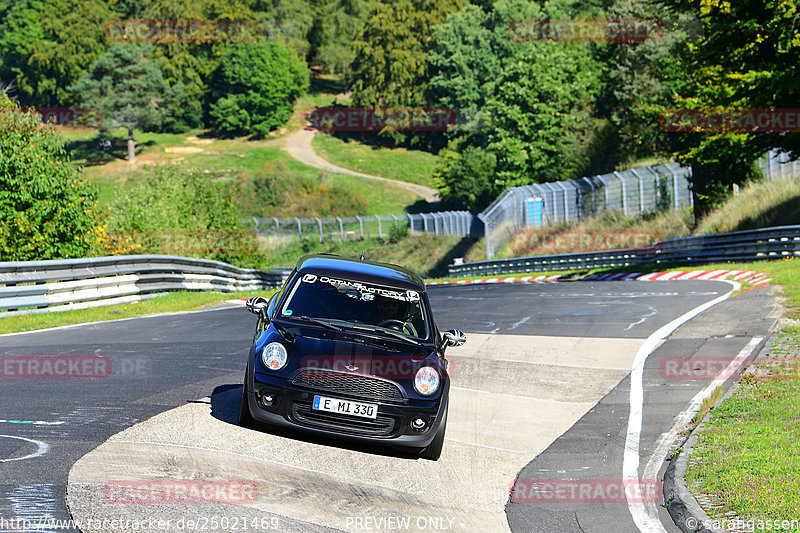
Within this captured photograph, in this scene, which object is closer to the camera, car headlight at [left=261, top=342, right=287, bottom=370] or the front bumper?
the front bumper

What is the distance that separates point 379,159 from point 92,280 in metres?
90.6

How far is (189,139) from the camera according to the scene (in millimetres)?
116938

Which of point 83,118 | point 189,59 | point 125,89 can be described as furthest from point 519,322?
point 189,59

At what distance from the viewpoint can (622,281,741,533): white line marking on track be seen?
6.77 meters

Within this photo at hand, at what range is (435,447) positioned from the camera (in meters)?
8.16

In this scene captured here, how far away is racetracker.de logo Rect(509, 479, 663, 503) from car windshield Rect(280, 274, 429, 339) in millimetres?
1867

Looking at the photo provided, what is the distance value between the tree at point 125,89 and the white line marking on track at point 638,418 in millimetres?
99623

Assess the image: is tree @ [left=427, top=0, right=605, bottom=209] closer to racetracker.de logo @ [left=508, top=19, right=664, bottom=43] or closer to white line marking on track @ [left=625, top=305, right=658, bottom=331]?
racetracker.de logo @ [left=508, top=19, right=664, bottom=43]

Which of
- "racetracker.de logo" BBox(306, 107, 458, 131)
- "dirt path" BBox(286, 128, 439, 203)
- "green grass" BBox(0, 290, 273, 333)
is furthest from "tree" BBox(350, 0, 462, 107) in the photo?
"green grass" BBox(0, 290, 273, 333)

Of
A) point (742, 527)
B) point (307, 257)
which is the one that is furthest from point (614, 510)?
point (307, 257)

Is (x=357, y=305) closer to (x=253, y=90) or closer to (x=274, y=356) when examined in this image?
(x=274, y=356)

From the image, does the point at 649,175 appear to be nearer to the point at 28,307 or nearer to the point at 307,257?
the point at 28,307

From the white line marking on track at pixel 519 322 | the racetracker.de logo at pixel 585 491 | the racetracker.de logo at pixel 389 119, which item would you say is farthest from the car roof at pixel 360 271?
the racetracker.de logo at pixel 389 119

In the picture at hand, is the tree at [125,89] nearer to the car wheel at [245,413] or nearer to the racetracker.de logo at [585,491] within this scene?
the car wheel at [245,413]
